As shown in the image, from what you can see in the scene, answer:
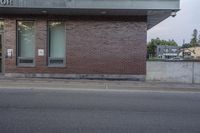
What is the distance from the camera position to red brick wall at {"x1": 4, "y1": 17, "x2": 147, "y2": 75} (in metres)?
23.2

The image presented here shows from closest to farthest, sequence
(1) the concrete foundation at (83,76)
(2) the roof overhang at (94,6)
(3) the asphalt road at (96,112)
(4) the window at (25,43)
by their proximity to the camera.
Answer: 1. (3) the asphalt road at (96,112)
2. (2) the roof overhang at (94,6)
3. (1) the concrete foundation at (83,76)
4. (4) the window at (25,43)

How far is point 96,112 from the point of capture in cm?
1116

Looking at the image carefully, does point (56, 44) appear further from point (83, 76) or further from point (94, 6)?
point (94, 6)

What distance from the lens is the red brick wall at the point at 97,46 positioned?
2325 centimetres

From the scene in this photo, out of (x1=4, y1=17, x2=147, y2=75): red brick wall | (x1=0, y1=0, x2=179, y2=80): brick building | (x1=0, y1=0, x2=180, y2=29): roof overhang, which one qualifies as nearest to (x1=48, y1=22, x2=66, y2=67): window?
(x1=0, y1=0, x2=179, y2=80): brick building

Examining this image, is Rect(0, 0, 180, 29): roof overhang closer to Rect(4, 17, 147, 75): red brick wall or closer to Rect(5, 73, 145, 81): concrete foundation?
Rect(4, 17, 147, 75): red brick wall

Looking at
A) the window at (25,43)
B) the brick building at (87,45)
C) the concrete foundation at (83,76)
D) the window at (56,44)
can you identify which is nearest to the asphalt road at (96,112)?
the concrete foundation at (83,76)

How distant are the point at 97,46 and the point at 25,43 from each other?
4.47 m

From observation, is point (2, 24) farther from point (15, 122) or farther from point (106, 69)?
point (15, 122)

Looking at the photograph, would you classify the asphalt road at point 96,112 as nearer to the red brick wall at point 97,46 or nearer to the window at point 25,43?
the red brick wall at point 97,46

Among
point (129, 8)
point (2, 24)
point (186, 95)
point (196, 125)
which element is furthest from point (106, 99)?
point (2, 24)

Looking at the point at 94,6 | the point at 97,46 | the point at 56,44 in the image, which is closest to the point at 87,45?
the point at 97,46

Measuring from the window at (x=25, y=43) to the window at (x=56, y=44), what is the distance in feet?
3.47

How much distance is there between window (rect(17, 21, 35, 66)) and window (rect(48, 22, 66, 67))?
3.47ft
